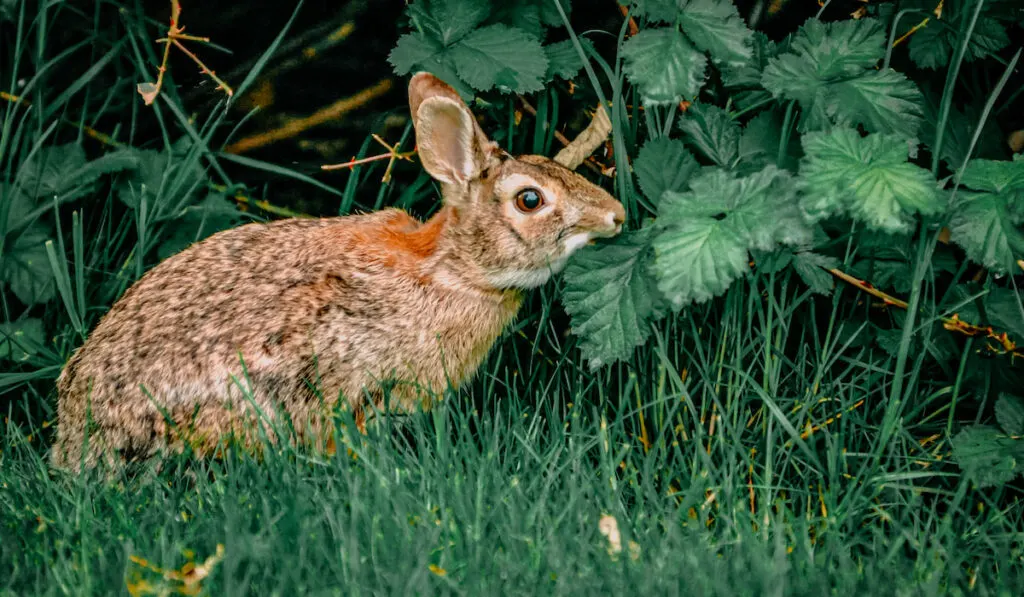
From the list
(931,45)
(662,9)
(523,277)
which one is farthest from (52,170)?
(931,45)

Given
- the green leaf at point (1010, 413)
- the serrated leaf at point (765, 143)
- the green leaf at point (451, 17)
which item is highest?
the green leaf at point (451, 17)

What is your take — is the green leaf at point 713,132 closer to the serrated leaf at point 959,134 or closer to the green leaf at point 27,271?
the serrated leaf at point 959,134

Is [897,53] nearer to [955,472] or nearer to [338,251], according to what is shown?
[955,472]

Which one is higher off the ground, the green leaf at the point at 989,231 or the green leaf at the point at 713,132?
the green leaf at the point at 713,132

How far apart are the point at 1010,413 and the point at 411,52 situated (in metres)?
2.16

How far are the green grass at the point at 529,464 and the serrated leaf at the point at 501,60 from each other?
0.97ft

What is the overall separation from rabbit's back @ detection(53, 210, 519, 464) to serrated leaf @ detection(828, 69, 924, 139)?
1.18m

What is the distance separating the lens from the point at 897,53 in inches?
135

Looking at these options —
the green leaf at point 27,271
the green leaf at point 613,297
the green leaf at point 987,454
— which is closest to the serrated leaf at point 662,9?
the green leaf at point 613,297

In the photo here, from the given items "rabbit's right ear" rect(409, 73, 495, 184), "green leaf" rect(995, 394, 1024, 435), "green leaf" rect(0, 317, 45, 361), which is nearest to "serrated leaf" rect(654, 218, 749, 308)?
"rabbit's right ear" rect(409, 73, 495, 184)

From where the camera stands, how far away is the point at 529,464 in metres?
2.93

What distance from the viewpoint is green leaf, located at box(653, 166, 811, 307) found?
2736 millimetres

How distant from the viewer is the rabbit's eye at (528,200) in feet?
10.8

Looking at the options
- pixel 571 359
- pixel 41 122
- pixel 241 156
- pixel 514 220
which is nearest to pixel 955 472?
pixel 571 359
